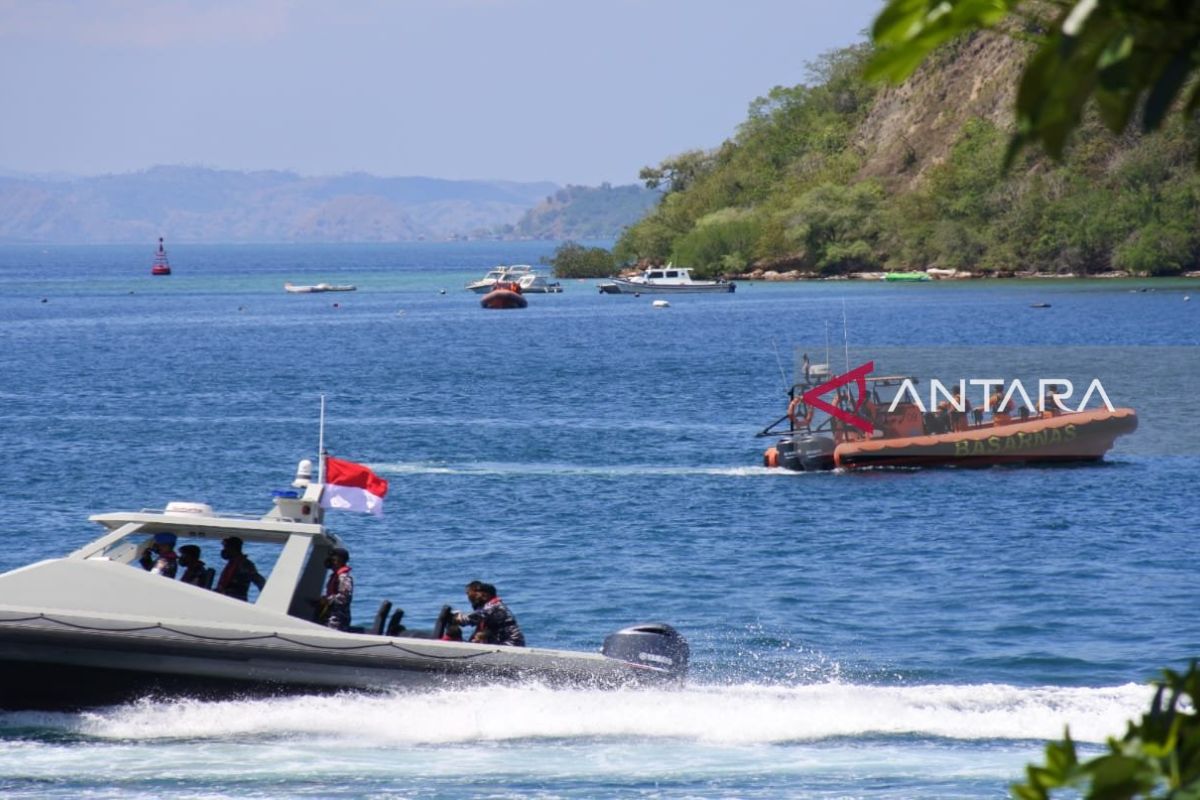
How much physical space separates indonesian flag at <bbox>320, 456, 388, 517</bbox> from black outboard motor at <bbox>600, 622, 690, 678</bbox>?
8.54 feet

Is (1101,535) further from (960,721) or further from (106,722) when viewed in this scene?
(106,722)

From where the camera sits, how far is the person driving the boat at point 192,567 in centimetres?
1620

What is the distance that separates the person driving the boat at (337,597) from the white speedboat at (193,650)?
276 mm

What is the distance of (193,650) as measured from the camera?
15430mm

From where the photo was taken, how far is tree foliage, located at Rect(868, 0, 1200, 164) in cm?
258

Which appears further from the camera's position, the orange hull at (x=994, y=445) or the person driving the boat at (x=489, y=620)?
the orange hull at (x=994, y=445)

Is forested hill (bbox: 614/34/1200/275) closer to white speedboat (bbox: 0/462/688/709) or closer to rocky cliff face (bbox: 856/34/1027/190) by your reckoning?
rocky cliff face (bbox: 856/34/1027/190)

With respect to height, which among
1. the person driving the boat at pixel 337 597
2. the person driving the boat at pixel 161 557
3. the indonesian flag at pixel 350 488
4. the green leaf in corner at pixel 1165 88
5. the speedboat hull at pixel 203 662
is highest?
the green leaf in corner at pixel 1165 88

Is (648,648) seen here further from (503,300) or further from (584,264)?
(584,264)

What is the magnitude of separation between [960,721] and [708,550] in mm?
12263

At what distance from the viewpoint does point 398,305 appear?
130 m

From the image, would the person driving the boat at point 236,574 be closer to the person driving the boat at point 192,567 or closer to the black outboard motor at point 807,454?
the person driving the boat at point 192,567

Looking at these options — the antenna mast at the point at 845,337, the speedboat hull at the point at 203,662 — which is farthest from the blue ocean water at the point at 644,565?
the antenna mast at the point at 845,337

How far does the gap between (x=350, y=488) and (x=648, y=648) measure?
10.8ft
